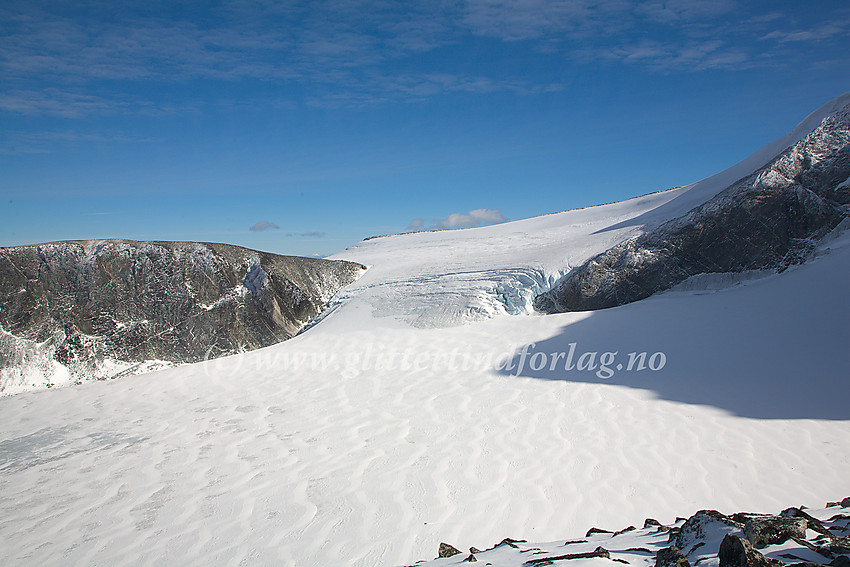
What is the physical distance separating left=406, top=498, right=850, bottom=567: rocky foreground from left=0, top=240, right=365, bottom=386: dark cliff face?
28.8 ft

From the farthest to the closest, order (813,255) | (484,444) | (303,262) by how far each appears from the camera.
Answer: (303,262) < (813,255) < (484,444)

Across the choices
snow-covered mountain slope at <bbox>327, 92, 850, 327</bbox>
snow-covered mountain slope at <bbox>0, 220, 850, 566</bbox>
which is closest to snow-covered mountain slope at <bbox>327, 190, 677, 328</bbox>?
snow-covered mountain slope at <bbox>327, 92, 850, 327</bbox>

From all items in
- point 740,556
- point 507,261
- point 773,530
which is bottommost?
point 773,530

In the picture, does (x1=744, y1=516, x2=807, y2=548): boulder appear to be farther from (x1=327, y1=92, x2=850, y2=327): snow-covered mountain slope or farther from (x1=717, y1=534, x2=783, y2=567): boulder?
(x1=327, y1=92, x2=850, y2=327): snow-covered mountain slope

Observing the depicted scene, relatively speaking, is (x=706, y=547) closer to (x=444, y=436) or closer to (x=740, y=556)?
(x=740, y=556)

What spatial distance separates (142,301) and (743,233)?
492 inches

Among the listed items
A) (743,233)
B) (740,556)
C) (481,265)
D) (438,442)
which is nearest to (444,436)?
(438,442)

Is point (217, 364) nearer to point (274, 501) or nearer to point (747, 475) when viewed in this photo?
point (274, 501)

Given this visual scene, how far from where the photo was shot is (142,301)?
34.0 ft

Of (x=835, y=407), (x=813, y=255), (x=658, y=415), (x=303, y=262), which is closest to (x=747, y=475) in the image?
(x=658, y=415)

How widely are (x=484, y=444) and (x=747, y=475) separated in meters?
2.54

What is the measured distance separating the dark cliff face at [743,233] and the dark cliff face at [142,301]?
6.63 metres

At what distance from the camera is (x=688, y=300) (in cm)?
959

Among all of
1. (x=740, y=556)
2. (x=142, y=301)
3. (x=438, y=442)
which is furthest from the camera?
(x=142, y=301)
